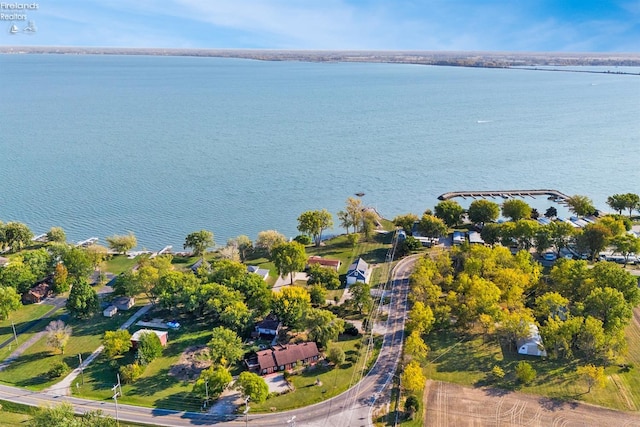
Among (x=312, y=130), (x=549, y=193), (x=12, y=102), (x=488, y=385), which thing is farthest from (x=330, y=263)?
(x=12, y=102)

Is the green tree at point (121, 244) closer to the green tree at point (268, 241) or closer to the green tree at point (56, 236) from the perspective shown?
the green tree at point (56, 236)

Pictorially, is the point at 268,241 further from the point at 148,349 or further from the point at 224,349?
the point at 148,349

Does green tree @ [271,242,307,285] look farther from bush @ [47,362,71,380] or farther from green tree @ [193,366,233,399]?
bush @ [47,362,71,380]

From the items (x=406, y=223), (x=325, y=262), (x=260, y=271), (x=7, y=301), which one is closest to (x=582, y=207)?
(x=406, y=223)

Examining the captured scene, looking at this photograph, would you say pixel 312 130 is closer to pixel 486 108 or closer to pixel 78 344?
pixel 486 108

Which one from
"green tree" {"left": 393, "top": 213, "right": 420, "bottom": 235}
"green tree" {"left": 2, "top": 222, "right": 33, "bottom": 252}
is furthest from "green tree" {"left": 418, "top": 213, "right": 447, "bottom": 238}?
"green tree" {"left": 2, "top": 222, "right": 33, "bottom": 252}

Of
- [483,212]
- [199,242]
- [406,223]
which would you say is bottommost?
[199,242]
